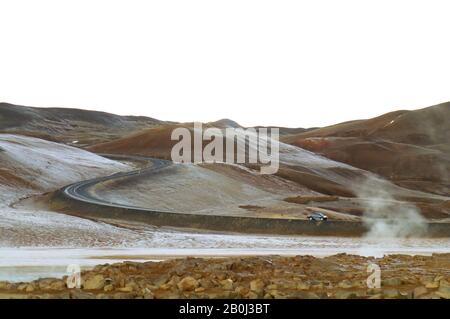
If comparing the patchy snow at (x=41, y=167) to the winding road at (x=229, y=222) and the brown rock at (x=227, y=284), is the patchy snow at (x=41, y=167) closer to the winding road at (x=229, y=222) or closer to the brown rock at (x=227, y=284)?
the winding road at (x=229, y=222)

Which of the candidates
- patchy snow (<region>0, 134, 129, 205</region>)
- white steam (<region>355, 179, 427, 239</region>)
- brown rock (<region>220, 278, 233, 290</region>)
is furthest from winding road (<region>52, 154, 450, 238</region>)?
brown rock (<region>220, 278, 233, 290</region>)

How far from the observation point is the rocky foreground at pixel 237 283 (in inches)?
631

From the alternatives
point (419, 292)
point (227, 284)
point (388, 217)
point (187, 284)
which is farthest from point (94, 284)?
point (388, 217)

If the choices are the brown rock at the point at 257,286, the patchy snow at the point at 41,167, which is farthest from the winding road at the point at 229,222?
the brown rock at the point at 257,286

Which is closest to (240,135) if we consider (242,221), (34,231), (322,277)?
(242,221)

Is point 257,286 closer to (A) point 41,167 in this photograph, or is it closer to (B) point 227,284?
(B) point 227,284

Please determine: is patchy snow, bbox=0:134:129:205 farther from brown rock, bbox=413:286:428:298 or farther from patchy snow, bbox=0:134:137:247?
brown rock, bbox=413:286:428:298

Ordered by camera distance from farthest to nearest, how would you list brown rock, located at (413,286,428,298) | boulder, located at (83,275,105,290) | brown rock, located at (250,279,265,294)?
boulder, located at (83,275,105,290) < brown rock, located at (250,279,265,294) < brown rock, located at (413,286,428,298)

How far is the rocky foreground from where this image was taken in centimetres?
1603

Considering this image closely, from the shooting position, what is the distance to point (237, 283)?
60.0ft

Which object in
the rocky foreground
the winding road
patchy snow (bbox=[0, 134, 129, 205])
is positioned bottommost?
the rocky foreground

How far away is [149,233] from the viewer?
48.2 m

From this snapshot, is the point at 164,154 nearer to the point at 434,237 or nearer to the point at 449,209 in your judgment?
the point at 449,209

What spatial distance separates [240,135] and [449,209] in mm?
86272
